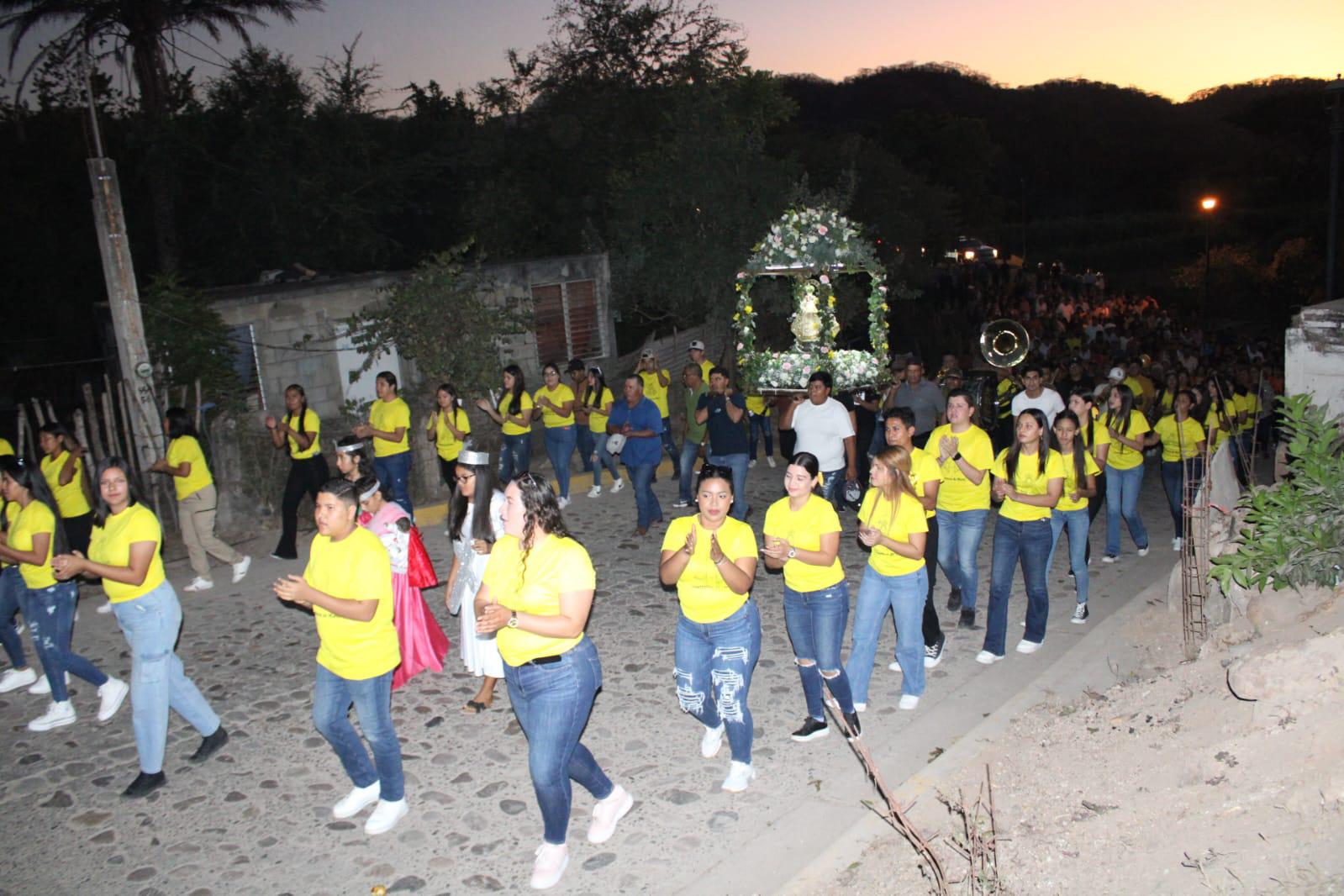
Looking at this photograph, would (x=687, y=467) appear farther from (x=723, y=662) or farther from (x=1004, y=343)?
(x=723, y=662)

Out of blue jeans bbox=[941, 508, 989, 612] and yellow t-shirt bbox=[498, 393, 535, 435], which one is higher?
yellow t-shirt bbox=[498, 393, 535, 435]

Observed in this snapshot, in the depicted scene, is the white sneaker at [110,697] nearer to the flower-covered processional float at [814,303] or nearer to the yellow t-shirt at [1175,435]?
the yellow t-shirt at [1175,435]

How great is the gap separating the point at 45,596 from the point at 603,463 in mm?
6908

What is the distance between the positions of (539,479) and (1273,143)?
7066 cm

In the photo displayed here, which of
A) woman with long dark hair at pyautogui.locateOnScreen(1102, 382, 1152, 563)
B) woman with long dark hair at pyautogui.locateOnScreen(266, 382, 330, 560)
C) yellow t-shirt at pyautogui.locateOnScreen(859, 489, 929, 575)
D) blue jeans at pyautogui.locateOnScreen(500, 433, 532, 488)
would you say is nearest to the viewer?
yellow t-shirt at pyautogui.locateOnScreen(859, 489, 929, 575)

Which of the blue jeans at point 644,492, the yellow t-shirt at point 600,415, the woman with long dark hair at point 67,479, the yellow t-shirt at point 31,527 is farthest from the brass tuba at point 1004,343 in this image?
the yellow t-shirt at point 31,527

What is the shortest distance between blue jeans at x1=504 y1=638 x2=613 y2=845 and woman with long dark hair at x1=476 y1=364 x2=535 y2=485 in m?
6.89

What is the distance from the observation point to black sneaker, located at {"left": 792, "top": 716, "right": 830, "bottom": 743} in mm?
6168

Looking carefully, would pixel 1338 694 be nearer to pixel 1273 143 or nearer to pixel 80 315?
pixel 80 315

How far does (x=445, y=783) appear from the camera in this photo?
5.87 meters

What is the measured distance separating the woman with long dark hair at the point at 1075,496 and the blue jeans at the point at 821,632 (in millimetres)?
2054

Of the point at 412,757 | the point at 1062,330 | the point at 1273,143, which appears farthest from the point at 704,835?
the point at 1273,143

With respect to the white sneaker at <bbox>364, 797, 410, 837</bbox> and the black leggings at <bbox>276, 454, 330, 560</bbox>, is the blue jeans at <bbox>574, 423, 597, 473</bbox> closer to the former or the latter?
the black leggings at <bbox>276, 454, 330, 560</bbox>

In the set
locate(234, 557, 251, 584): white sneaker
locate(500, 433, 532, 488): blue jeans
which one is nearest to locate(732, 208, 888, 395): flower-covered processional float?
locate(500, 433, 532, 488): blue jeans
